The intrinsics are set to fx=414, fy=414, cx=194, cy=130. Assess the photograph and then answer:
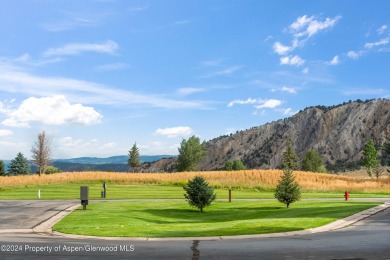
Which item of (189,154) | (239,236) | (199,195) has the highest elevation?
(189,154)

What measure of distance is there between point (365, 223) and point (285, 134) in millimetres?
176443

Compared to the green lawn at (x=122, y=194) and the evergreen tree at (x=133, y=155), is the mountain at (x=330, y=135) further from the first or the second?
the green lawn at (x=122, y=194)

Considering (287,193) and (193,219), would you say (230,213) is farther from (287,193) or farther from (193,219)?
(287,193)

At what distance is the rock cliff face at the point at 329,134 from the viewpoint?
161000mm

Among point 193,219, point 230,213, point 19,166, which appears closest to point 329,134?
point 19,166

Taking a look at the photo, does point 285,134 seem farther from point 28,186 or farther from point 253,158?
point 28,186

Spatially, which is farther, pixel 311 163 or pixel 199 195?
pixel 311 163

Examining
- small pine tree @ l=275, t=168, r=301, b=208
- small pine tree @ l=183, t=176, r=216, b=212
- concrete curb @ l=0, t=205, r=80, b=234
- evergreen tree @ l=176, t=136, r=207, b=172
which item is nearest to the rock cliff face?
evergreen tree @ l=176, t=136, r=207, b=172

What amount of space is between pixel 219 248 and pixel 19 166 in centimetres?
9251

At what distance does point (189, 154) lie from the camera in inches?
4277

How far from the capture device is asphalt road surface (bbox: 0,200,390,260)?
10430 mm

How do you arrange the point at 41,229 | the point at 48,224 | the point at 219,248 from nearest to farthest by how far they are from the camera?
the point at 219,248 < the point at 41,229 < the point at 48,224

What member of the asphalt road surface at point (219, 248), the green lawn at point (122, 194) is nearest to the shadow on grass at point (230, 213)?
the asphalt road surface at point (219, 248)

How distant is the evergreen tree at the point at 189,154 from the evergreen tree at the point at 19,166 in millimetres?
37894
